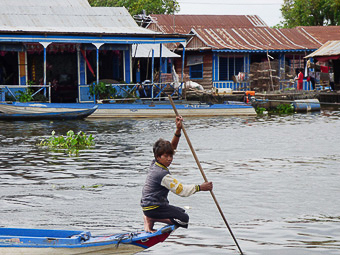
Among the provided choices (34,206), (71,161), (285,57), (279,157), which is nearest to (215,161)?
(279,157)

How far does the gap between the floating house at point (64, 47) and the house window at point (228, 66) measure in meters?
7.63

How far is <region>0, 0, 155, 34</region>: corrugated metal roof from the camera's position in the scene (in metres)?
27.0

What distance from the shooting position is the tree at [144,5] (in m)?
49.2

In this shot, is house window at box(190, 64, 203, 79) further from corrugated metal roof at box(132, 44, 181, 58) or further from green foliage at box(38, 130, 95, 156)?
green foliage at box(38, 130, 95, 156)

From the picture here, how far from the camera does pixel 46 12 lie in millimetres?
28922

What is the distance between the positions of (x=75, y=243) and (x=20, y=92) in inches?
760

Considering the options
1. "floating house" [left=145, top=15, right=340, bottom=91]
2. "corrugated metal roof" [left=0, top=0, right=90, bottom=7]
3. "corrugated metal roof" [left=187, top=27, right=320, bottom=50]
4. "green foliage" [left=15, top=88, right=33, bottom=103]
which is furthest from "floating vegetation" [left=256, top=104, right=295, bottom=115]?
"corrugated metal roof" [left=0, top=0, right=90, bottom=7]

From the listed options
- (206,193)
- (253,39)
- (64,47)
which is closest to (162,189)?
(206,193)

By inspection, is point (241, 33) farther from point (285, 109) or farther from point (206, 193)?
point (206, 193)

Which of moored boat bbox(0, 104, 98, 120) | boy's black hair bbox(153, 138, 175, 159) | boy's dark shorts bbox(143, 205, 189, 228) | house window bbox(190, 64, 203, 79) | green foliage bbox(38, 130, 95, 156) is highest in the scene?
house window bbox(190, 64, 203, 79)

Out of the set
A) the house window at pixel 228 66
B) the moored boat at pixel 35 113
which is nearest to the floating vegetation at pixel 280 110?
the house window at pixel 228 66

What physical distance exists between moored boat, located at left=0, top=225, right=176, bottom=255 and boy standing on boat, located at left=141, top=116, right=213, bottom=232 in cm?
19

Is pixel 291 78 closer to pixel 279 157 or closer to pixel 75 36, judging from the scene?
pixel 75 36

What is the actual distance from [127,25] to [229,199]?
20.7 m
